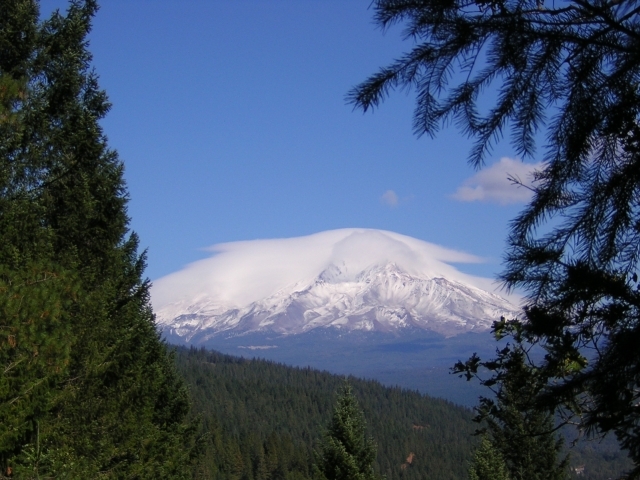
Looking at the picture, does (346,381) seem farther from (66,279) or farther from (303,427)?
(303,427)

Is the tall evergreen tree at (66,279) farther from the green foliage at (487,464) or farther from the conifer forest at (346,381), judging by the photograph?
the green foliage at (487,464)

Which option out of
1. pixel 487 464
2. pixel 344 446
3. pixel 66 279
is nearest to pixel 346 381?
pixel 344 446

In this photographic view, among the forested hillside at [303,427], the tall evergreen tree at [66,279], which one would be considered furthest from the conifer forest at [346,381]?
the forested hillside at [303,427]

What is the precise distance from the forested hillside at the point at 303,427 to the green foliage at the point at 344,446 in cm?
6581

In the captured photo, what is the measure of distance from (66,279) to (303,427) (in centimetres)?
14432

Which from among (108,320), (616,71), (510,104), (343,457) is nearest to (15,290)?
(108,320)

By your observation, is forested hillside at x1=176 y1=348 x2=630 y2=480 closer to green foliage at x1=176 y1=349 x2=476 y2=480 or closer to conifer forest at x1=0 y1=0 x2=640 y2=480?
green foliage at x1=176 y1=349 x2=476 y2=480

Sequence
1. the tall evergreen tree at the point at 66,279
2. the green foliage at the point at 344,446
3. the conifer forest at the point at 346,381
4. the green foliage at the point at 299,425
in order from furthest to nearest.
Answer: the green foliage at the point at 299,425 < the green foliage at the point at 344,446 < the tall evergreen tree at the point at 66,279 < the conifer forest at the point at 346,381

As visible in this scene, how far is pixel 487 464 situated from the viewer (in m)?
22.1

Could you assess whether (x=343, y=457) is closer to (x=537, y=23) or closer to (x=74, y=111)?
(x=74, y=111)

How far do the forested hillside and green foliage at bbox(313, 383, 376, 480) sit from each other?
6581cm

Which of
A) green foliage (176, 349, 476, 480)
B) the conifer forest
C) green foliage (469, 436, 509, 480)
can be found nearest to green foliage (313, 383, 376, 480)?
the conifer forest

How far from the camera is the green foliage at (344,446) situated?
20781mm

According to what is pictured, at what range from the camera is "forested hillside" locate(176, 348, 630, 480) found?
303 feet
